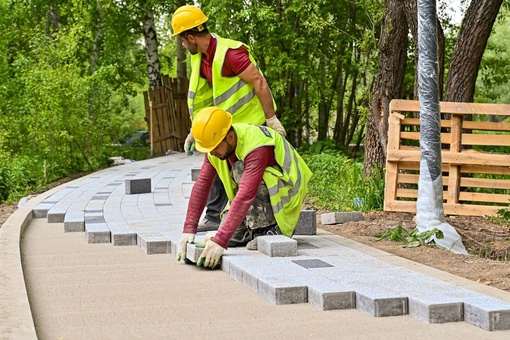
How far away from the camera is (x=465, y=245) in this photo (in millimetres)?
8789

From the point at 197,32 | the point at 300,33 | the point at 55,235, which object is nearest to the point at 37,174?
the point at 300,33

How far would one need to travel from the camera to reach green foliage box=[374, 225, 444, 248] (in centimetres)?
830

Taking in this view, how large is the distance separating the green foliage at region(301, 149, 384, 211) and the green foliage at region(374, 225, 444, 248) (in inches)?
89.6

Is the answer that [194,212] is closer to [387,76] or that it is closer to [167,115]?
[387,76]

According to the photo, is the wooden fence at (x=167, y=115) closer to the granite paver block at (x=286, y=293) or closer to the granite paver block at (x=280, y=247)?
the granite paver block at (x=280, y=247)

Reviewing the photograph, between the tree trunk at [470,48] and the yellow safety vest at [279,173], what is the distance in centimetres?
431

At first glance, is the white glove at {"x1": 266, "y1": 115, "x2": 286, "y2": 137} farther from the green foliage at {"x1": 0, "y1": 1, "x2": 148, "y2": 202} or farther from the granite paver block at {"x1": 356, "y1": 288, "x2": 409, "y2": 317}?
the green foliage at {"x1": 0, "y1": 1, "x2": 148, "y2": 202}

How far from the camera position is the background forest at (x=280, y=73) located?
40.5 feet

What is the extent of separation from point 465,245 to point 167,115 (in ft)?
61.9

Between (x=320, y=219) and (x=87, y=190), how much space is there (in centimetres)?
480

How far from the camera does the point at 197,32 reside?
7832 mm

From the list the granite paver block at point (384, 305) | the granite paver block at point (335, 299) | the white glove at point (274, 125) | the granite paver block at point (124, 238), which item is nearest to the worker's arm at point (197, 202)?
the white glove at point (274, 125)

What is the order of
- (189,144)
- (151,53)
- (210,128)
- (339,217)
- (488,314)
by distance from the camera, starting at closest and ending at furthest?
(488,314), (210,128), (189,144), (339,217), (151,53)

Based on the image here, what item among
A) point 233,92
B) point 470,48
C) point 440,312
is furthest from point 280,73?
point 440,312
